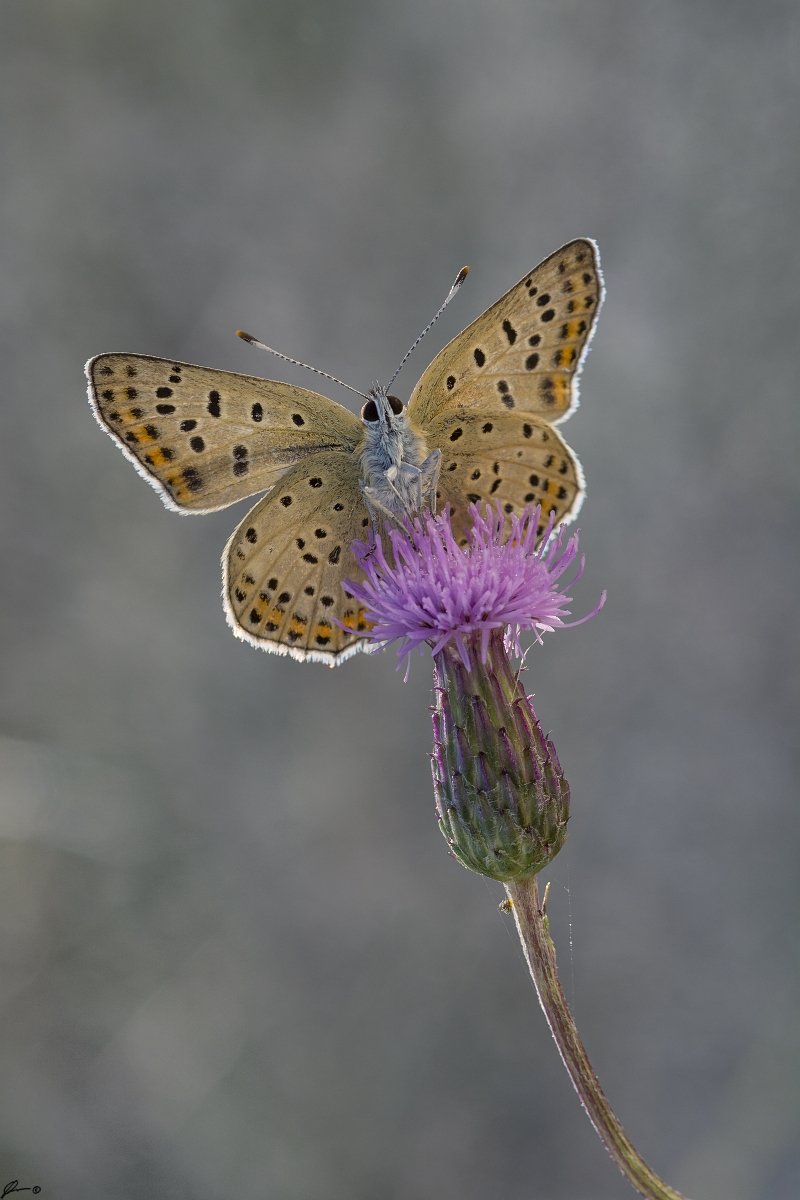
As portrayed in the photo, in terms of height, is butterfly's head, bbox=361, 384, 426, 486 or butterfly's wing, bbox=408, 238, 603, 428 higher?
butterfly's wing, bbox=408, 238, 603, 428

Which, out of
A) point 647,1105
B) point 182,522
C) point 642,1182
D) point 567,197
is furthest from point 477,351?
point 647,1105

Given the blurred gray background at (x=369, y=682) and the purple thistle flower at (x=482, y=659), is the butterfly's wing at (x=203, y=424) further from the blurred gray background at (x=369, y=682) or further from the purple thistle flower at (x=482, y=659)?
the blurred gray background at (x=369, y=682)

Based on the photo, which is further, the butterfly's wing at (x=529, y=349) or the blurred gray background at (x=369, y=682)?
the blurred gray background at (x=369, y=682)

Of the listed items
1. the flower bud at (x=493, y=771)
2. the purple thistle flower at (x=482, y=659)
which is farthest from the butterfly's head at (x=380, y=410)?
the flower bud at (x=493, y=771)

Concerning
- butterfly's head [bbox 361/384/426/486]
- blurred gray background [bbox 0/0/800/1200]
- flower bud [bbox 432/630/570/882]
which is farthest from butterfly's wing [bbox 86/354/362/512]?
blurred gray background [bbox 0/0/800/1200]

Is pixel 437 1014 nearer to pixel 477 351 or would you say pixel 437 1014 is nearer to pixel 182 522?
pixel 182 522

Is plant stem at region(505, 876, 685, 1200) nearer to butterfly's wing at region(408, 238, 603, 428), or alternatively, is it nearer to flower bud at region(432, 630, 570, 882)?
flower bud at region(432, 630, 570, 882)

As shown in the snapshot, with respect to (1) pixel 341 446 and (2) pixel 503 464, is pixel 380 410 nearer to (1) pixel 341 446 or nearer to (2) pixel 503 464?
(1) pixel 341 446
